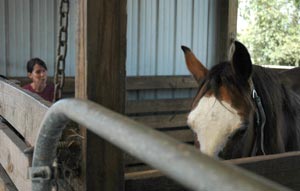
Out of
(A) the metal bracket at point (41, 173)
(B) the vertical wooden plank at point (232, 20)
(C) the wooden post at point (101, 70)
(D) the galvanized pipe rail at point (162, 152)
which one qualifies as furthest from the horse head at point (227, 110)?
(B) the vertical wooden plank at point (232, 20)

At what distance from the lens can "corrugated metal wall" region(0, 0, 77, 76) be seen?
14.9ft

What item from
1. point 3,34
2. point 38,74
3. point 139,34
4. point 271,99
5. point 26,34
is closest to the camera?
point 271,99

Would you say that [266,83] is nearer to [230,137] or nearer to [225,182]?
[230,137]

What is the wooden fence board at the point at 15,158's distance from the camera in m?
1.46

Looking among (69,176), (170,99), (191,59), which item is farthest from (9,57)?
(69,176)

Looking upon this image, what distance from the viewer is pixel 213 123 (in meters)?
1.86

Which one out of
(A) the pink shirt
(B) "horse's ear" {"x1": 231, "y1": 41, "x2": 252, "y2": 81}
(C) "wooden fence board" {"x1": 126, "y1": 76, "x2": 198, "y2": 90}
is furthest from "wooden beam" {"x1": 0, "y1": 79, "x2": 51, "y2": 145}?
(C) "wooden fence board" {"x1": 126, "y1": 76, "x2": 198, "y2": 90}

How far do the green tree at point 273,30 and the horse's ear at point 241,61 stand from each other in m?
13.2

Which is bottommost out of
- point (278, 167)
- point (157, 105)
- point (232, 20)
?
point (157, 105)

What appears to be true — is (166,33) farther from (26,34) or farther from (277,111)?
(277,111)

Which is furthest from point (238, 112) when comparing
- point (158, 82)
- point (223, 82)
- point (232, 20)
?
point (232, 20)

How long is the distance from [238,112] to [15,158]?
99 cm

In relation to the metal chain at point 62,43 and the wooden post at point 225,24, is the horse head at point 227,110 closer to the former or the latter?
the metal chain at point 62,43

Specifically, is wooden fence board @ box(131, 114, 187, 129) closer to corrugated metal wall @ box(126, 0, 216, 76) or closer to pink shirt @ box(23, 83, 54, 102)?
corrugated metal wall @ box(126, 0, 216, 76)
